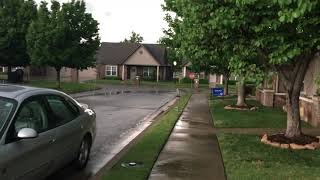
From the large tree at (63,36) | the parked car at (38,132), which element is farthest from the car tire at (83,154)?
the large tree at (63,36)

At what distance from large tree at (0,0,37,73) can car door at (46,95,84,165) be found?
37030 mm

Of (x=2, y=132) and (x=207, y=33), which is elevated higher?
(x=207, y=33)

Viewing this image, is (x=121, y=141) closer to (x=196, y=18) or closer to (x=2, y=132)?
(x=196, y=18)

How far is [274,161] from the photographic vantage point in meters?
9.95

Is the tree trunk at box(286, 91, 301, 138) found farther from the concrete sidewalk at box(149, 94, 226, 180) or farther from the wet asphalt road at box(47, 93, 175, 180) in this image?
the wet asphalt road at box(47, 93, 175, 180)

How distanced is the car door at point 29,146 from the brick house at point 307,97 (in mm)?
5684

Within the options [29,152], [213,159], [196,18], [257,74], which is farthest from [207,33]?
[29,152]

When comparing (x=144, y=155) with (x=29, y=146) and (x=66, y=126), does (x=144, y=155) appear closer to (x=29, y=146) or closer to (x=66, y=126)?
(x=66, y=126)

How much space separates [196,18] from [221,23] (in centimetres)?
117

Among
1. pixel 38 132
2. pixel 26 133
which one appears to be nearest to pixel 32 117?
pixel 38 132

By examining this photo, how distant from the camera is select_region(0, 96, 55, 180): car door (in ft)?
20.3

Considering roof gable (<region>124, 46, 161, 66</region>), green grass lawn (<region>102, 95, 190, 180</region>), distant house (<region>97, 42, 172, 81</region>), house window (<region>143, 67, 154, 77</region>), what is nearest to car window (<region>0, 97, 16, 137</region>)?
green grass lawn (<region>102, 95, 190, 180</region>)

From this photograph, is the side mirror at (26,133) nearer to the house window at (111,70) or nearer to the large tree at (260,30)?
the large tree at (260,30)

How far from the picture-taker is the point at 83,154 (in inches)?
369
